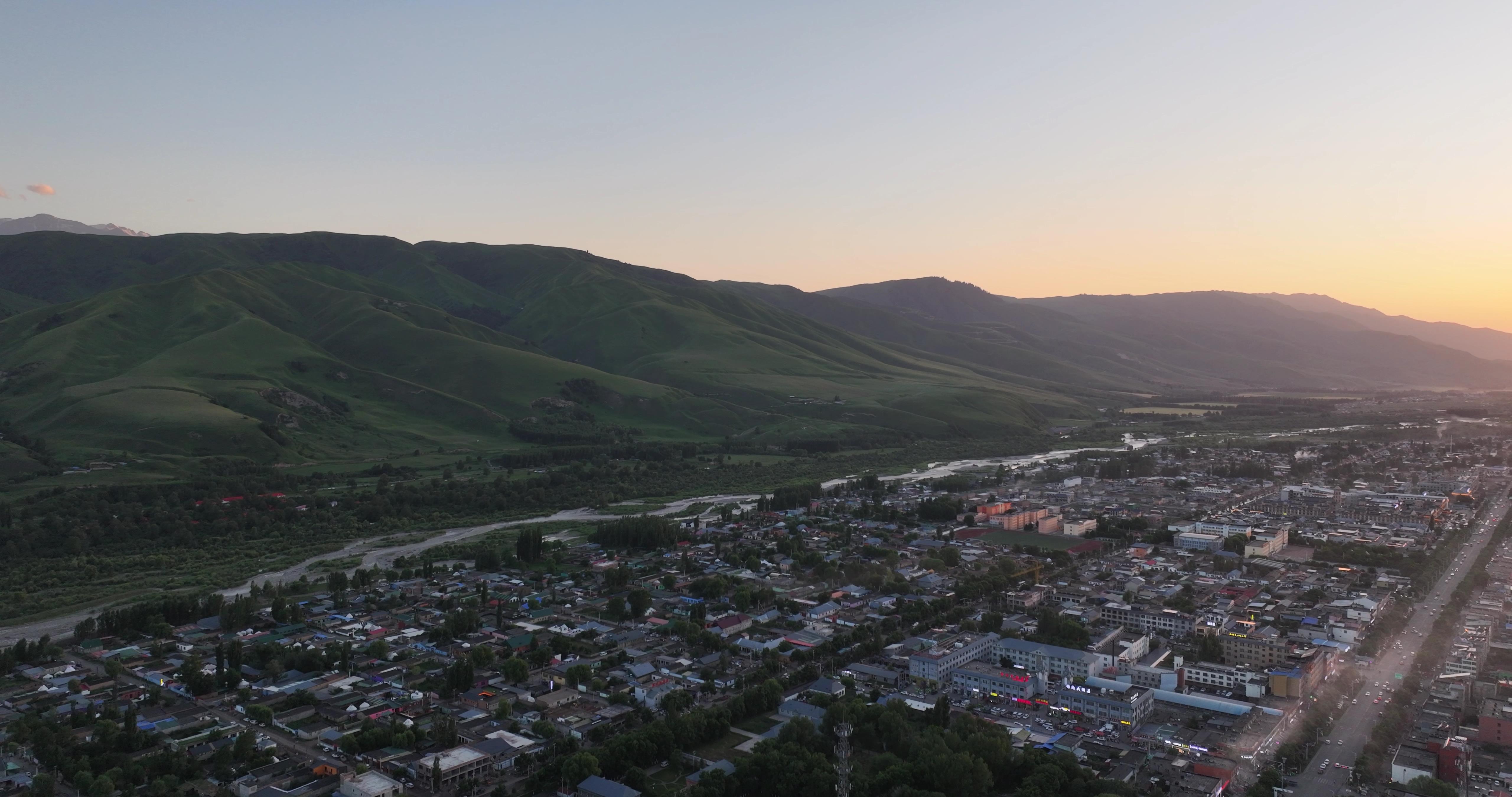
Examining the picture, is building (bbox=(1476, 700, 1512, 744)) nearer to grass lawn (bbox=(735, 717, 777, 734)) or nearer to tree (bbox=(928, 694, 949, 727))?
tree (bbox=(928, 694, 949, 727))

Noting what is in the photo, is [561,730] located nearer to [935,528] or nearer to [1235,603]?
[1235,603]

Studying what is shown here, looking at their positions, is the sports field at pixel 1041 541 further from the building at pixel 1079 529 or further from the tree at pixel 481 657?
the tree at pixel 481 657

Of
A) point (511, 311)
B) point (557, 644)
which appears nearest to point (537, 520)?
point (557, 644)

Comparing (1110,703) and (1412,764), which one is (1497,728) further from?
(1110,703)

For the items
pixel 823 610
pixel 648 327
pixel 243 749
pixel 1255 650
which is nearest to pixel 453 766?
pixel 243 749

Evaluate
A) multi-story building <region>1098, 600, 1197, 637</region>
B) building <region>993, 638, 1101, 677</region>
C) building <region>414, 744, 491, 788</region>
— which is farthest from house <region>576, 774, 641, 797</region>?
multi-story building <region>1098, 600, 1197, 637</region>

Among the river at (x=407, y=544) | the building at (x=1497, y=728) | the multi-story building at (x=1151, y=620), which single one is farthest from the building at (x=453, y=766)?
the building at (x=1497, y=728)
